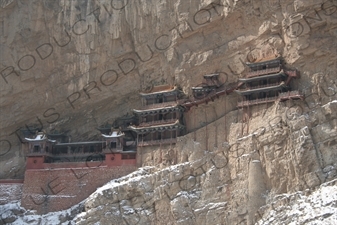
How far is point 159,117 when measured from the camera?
54094 millimetres

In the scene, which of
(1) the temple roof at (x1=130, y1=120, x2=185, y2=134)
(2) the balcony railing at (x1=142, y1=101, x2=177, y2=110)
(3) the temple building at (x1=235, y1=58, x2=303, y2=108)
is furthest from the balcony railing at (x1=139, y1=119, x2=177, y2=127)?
(3) the temple building at (x1=235, y1=58, x2=303, y2=108)

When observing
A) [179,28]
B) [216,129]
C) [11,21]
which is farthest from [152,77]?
[11,21]

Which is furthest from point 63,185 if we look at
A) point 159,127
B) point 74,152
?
point 159,127

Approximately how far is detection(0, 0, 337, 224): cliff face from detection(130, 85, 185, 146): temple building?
98 cm

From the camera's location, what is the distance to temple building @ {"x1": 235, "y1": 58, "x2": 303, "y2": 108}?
48.6 metres

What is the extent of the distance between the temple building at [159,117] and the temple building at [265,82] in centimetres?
529

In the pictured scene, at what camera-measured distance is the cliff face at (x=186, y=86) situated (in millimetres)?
45188

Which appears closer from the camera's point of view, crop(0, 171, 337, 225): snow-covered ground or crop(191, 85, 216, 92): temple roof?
crop(0, 171, 337, 225): snow-covered ground

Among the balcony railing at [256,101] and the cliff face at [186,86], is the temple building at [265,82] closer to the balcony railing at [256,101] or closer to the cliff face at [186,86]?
the balcony railing at [256,101]

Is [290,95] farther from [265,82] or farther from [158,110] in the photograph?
[158,110]

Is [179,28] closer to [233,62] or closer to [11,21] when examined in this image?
[233,62]

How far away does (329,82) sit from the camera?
4700cm

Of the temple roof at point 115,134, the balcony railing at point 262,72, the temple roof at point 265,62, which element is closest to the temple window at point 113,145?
the temple roof at point 115,134

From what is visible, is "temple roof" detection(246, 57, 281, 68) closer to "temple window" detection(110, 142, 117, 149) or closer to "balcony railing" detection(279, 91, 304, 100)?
"balcony railing" detection(279, 91, 304, 100)
